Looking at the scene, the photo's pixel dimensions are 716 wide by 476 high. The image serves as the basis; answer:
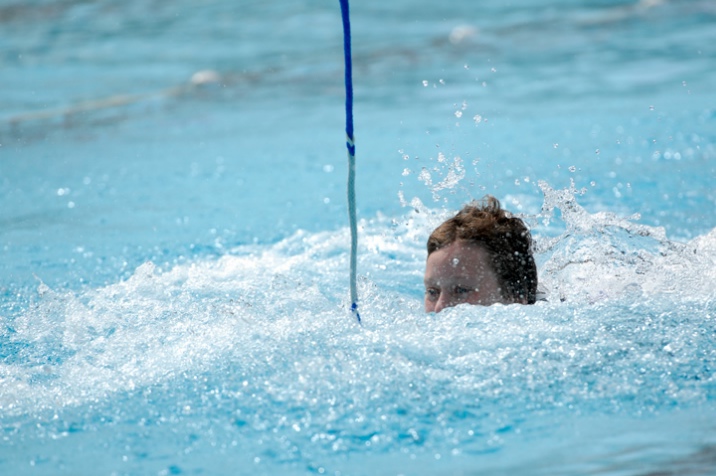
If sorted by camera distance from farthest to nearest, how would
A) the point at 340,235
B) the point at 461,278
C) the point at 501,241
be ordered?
1. the point at 340,235
2. the point at 501,241
3. the point at 461,278

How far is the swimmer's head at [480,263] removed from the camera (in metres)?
2.96

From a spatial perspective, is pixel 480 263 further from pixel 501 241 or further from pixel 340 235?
pixel 340 235

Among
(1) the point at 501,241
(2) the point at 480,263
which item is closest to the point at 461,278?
(2) the point at 480,263

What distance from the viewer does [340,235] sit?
4676mm

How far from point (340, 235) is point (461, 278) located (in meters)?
1.77

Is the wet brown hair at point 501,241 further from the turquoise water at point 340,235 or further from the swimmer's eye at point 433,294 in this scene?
the turquoise water at point 340,235

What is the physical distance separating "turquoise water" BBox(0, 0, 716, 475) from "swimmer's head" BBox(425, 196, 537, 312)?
16 centimetres

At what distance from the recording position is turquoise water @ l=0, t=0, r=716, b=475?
2.29 metres

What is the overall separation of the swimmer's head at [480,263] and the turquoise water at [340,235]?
161 millimetres

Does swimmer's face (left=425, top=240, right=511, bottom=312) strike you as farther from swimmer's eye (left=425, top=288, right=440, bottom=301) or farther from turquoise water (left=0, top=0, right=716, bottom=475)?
turquoise water (left=0, top=0, right=716, bottom=475)

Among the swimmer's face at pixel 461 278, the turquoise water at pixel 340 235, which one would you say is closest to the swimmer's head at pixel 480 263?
the swimmer's face at pixel 461 278

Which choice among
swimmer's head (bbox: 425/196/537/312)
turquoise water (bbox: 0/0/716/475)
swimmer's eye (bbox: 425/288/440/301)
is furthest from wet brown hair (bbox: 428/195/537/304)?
turquoise water (bbox: 0/0/716/475)

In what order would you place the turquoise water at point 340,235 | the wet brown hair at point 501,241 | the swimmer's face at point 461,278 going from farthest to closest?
1. the wet brown hair at point 501,241
2. the swimmer's face at point 461,278
3. the turquoise water at point 340,235

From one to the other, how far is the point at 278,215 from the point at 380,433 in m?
2.98
